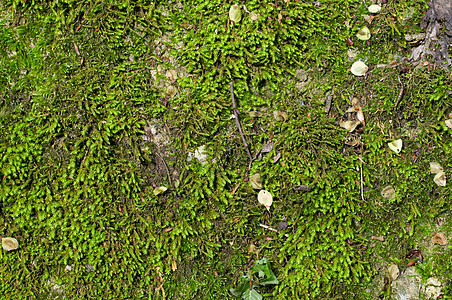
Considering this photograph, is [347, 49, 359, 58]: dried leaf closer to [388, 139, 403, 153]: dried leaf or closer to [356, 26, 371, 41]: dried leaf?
[356, 26, 371, 41]: dried leaf

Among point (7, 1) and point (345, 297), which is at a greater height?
point (7, 1)

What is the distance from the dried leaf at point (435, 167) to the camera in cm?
262

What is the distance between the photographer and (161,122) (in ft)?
8.73

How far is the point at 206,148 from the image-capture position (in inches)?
104

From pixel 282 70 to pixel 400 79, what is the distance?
0.97 m

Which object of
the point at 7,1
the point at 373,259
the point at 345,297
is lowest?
the point at 345,297

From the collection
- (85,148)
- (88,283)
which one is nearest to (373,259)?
(88,283)

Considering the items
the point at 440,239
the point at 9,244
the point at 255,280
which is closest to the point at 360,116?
the point at 440,239

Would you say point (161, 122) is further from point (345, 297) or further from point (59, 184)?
point (345, 297)

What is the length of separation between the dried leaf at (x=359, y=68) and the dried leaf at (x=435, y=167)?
3.04 ft

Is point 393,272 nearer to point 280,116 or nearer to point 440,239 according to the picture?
point 440,239

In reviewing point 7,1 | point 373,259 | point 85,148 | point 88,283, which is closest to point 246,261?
point 373,259

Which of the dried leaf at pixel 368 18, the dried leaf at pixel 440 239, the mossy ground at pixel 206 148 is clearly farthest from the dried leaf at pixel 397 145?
the dried leaf at pixel 368 18

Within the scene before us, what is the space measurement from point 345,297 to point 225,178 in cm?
139
